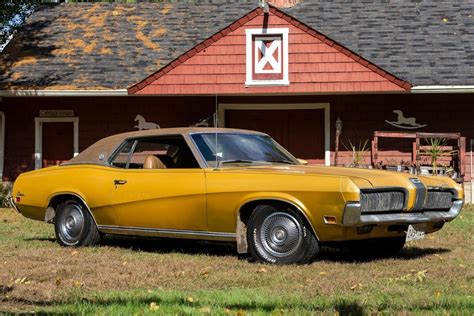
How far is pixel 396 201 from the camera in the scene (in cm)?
682

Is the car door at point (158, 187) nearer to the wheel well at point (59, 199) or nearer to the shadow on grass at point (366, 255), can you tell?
the wheel well at point (59, 199)

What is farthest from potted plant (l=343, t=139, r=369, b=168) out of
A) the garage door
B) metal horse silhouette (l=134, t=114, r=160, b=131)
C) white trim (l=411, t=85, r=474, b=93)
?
metal horse silhouette (l=134, t=114, r=160, b=131)

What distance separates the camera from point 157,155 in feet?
27.1

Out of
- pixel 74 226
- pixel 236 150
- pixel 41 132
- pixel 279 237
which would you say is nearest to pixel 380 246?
pixel 279 237

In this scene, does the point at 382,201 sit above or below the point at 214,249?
above

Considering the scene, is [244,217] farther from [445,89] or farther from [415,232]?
[445,89]

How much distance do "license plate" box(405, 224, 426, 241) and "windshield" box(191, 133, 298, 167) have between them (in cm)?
153

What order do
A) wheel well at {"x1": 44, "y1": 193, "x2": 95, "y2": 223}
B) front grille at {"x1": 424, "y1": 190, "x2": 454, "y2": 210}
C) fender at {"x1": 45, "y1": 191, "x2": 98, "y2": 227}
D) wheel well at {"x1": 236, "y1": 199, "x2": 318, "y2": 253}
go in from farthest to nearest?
wheel well at {"x1": 44, "y1": 193, "x2": 95, "y2": 223}
fender at {"x1": 45, "y1": 191, "x2": 98, "y2": 227}
front grille at {"x1": 424, "y1": 190, "x2": 454, "y2": 210}
wheel well at {"x1": 236, "y1": 199, "x2": 318, "y2": 253}

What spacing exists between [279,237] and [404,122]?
10387 millimetres

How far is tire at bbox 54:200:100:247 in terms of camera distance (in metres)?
8.35

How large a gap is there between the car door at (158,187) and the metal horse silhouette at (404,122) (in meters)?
9.28

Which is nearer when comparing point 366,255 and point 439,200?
point 439,200

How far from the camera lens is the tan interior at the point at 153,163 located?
26.3 ft

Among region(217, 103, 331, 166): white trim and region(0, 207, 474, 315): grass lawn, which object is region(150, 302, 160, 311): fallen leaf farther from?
region(217, 103, 331, 166): white trim
